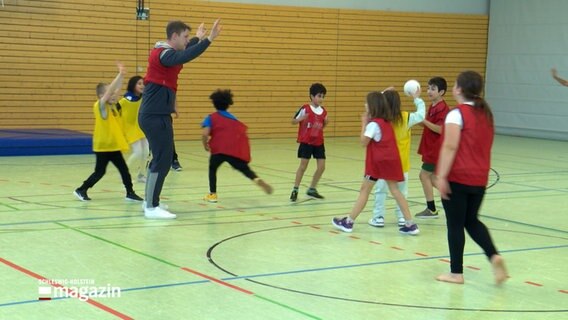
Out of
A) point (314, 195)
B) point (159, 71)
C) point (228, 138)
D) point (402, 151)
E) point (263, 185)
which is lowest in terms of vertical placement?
point (314, 195)

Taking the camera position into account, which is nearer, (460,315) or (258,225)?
(460,315)

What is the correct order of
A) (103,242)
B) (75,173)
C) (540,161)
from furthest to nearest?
(540,161), (75,173), (103,242)

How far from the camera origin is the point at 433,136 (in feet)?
28.9

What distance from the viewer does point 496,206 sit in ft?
32.1

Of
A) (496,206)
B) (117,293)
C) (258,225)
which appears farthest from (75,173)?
(117,293)

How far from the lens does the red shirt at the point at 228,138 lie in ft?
30.9

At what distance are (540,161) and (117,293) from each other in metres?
11.6

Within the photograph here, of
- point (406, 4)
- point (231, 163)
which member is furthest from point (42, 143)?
point (406, 4)

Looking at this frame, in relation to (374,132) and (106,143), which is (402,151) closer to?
(374,132)

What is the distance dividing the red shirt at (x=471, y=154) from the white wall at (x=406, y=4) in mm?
13397

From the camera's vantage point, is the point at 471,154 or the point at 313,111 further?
the point at 313,111

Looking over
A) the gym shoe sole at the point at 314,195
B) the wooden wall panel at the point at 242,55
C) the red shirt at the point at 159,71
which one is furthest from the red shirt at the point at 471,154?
the wooden wall panel at the point at 242,55

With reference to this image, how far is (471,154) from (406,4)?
51.2 feet

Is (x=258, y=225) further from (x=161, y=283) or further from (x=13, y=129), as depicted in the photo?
(x=13, y=129)
